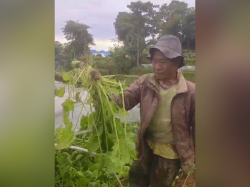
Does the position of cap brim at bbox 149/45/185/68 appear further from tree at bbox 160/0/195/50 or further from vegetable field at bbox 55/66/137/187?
vegetable field at bbox 55/66/137/187

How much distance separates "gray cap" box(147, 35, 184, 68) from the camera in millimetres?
Answer: 1650

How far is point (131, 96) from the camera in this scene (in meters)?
1.73

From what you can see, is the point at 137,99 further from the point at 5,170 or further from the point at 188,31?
the point at 5,170

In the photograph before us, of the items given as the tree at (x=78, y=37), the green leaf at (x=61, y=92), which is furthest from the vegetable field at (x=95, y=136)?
the tree at (x=78, y=37)

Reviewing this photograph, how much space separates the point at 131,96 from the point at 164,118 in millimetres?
224

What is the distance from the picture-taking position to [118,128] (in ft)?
5.69

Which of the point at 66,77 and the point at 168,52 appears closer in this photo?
the point at 168,52

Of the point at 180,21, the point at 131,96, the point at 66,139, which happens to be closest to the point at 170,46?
the point at 180,21

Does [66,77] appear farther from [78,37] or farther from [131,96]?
[131,96]

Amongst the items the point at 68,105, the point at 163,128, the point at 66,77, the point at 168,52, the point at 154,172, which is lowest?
the point at 154,172

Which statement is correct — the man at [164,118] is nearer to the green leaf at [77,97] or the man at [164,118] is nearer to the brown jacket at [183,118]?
the brown jacket at [183,118]

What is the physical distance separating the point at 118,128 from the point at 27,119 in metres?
0.60

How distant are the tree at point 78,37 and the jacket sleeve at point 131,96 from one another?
0.34m

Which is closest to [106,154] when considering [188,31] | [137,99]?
[137,99]
